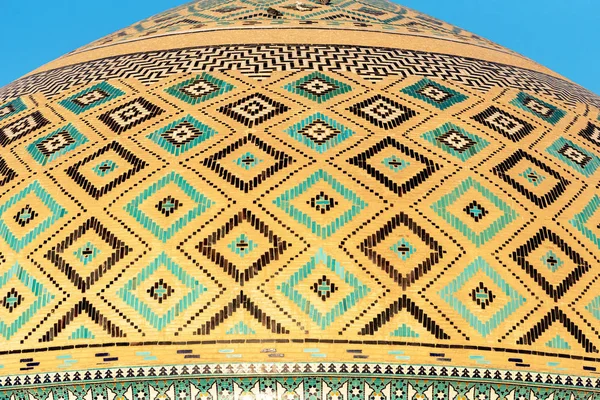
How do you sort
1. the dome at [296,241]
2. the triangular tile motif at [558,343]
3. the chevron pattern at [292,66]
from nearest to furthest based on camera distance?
the dome at [296,241] < the triangular tile motif at [558,343] < the chevron pattern at [292,66]

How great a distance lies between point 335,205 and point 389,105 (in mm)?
719

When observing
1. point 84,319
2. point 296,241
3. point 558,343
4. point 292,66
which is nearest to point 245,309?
point 296,241

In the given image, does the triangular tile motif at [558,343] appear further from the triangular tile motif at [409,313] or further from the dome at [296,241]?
the triangular tile motif at [409,313]

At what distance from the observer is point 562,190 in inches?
125

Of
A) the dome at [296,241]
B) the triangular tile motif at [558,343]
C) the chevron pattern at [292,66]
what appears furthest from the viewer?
the chevron pattern at [292,66]

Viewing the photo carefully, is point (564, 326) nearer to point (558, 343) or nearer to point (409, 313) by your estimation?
point (558, 343)

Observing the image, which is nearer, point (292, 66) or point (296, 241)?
point (296, 241)

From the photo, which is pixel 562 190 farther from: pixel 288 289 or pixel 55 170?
pixel 55 170

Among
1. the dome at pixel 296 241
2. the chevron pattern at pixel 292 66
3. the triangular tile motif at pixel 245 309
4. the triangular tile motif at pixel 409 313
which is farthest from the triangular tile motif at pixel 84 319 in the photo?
the chevron pattern at pixel 292 66

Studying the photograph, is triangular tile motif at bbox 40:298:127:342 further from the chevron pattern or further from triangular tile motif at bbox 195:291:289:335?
the chevron pattern

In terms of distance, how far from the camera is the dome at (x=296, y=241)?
266 centimetres

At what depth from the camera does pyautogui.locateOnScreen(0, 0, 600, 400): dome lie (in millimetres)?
2656

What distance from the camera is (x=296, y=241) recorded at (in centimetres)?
281

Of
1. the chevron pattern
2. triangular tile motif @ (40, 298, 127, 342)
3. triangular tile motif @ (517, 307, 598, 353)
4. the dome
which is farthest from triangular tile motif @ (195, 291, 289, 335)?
the chevron pattern
